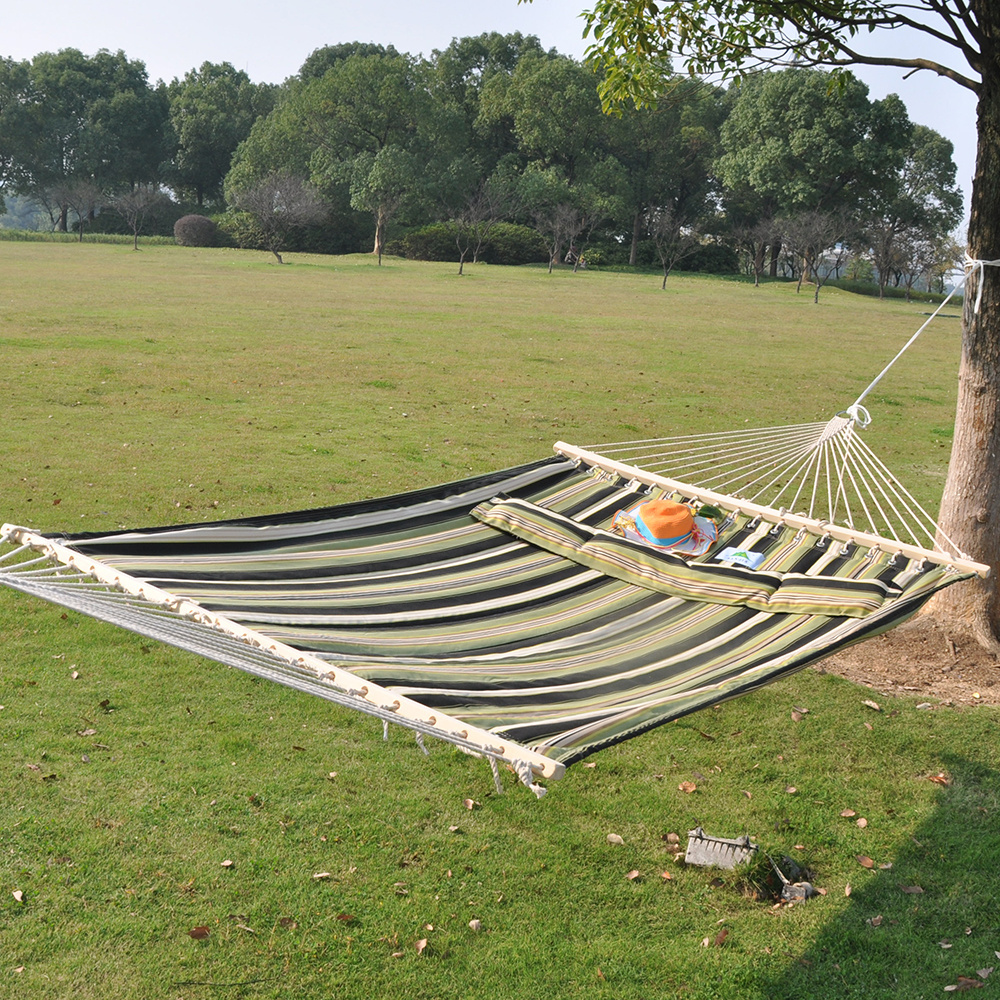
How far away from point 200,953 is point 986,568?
2.81m

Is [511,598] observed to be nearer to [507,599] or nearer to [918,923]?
[507,599]

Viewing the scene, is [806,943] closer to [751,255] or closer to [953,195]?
[751,255]

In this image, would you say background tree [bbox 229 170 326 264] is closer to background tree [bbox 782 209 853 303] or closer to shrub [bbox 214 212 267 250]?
shrub [bbox 214 212 267 250]

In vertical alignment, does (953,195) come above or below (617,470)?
above

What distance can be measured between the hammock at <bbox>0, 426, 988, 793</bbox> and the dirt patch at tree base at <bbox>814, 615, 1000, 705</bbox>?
Answer: 0.78 m

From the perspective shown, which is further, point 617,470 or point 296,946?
point 617,470

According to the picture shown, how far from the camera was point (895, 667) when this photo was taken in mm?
4348

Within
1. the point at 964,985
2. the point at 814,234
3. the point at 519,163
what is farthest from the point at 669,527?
the point at 519,163

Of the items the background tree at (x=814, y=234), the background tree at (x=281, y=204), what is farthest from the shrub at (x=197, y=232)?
the background tree at (x=814, y=234)

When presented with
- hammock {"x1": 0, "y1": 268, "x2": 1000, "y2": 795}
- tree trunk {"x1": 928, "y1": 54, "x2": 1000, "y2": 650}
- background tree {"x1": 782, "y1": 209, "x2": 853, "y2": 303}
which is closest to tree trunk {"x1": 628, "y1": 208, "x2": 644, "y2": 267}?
background tree {"x1": 782, "y1": 209, "x2": 853, "y2": 303}

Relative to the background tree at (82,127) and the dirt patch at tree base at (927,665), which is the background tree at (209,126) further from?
the dirt patch at tree base at (927,665)

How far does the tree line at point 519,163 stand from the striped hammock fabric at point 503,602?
28902 millimetres

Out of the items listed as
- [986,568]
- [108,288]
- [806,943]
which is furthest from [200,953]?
[108,288]

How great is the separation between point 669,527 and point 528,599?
3.00ft
